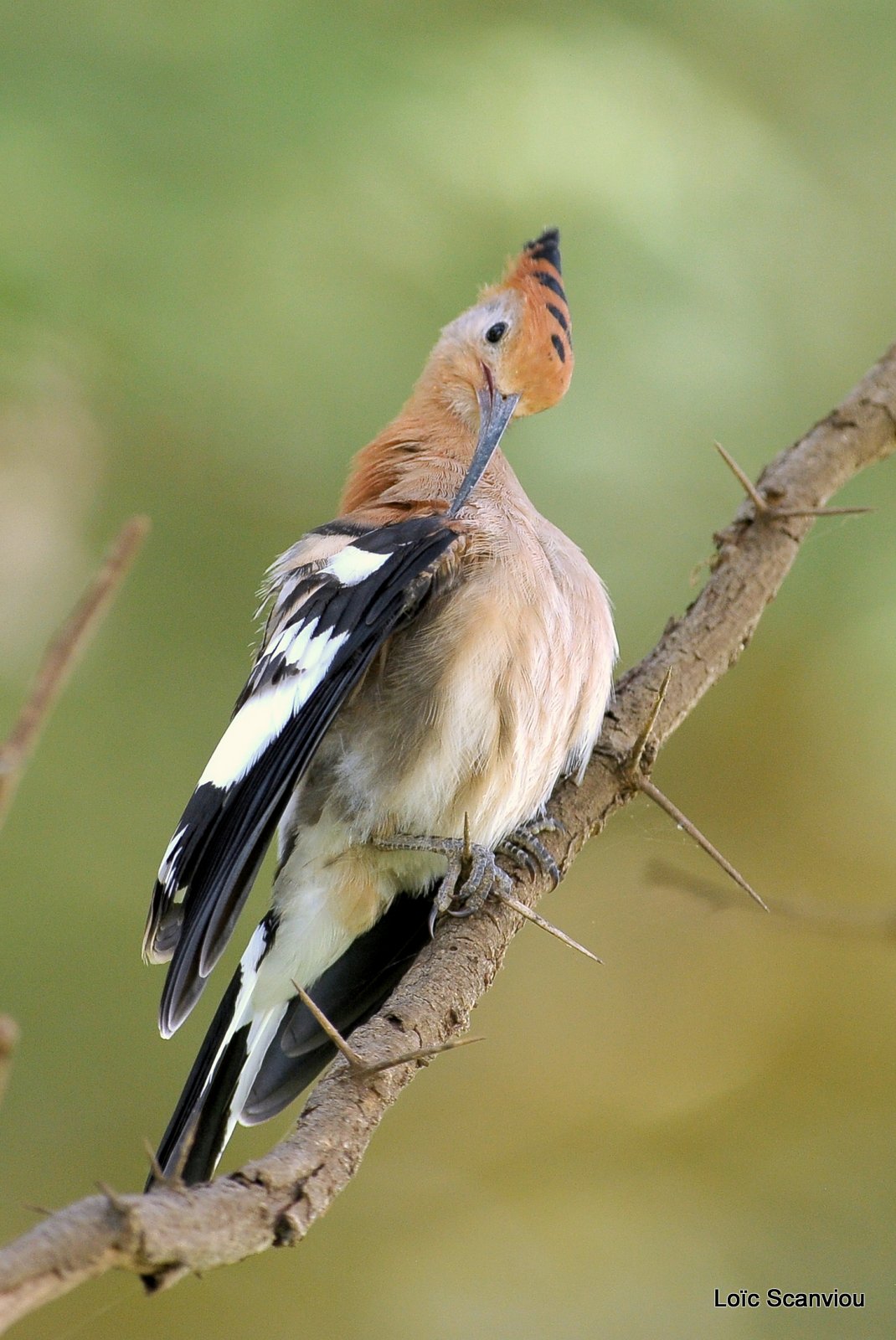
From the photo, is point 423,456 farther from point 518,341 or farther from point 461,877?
point 461,877

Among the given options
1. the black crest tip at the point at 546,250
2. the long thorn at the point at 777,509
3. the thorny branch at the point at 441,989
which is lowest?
the thorny branch at the point at 441,989

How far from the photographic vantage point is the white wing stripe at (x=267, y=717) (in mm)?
1484

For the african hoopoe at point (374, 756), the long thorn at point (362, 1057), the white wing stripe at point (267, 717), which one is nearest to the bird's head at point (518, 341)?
the african hoopoe at point (374, 756)

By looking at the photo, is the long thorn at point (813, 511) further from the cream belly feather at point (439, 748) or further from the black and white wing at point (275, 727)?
the black and white wing at point (275, 727)

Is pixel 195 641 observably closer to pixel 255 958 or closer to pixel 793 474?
pixel 255 958

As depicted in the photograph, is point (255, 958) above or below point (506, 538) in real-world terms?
below

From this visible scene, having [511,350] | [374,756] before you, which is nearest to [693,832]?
[374,756]

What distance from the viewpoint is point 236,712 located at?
1.61 metres

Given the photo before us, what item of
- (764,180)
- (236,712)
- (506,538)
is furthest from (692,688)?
(764,180)

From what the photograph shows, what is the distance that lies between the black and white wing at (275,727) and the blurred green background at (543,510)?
93 cm

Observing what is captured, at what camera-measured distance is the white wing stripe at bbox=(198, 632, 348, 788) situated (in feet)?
4.87

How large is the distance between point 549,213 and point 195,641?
3.75ft

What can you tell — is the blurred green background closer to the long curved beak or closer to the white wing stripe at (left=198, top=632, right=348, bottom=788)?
the long curved beak

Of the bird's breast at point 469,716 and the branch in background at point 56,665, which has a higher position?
the branch in background at point 56,665
